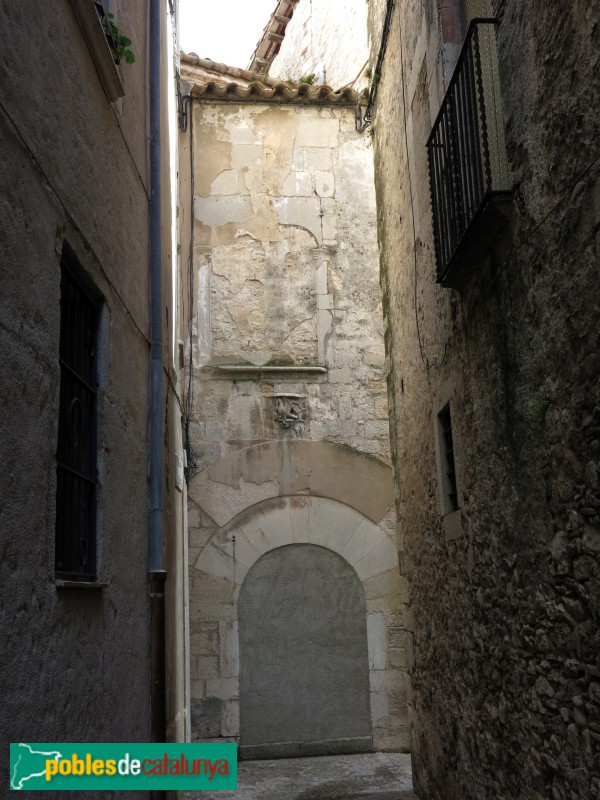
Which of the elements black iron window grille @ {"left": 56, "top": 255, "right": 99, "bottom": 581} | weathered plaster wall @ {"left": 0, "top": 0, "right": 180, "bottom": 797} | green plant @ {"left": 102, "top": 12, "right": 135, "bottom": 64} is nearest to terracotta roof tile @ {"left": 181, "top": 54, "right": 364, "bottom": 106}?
weathered plaster wall @ {"left": 0, "top": 0, "right": 180, "bottom": 797}

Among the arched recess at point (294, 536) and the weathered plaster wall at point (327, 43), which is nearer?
the arched recess at point (294, 536)

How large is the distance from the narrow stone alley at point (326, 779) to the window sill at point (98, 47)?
5.16m

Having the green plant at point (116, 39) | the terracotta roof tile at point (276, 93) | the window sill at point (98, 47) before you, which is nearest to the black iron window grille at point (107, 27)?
the green plant at point (116, 39)

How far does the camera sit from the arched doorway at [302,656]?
7914mm

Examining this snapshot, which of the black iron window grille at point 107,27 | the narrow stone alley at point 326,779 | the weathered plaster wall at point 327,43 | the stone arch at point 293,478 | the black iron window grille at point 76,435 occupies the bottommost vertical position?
the narrow stone alley at point 326,779

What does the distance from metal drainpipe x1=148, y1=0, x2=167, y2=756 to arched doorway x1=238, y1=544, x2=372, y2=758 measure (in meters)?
3.75

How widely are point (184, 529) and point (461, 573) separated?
3.61m

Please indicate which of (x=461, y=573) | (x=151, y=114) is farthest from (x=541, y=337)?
(x=151, y=114)

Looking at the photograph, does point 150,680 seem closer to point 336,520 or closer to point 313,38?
point 336,520

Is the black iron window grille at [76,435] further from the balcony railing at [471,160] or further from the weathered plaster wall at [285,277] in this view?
the weathered plaster wall at [285,277]

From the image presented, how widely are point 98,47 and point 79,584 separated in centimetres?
231

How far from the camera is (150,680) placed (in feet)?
14.1

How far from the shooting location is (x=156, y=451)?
4625mm

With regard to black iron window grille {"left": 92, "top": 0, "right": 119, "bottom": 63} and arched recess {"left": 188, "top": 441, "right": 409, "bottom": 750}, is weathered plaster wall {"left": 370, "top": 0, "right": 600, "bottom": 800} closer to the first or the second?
black iron window grille {"left": 92, "top": 0, "right": 119, "bottom": 63}
